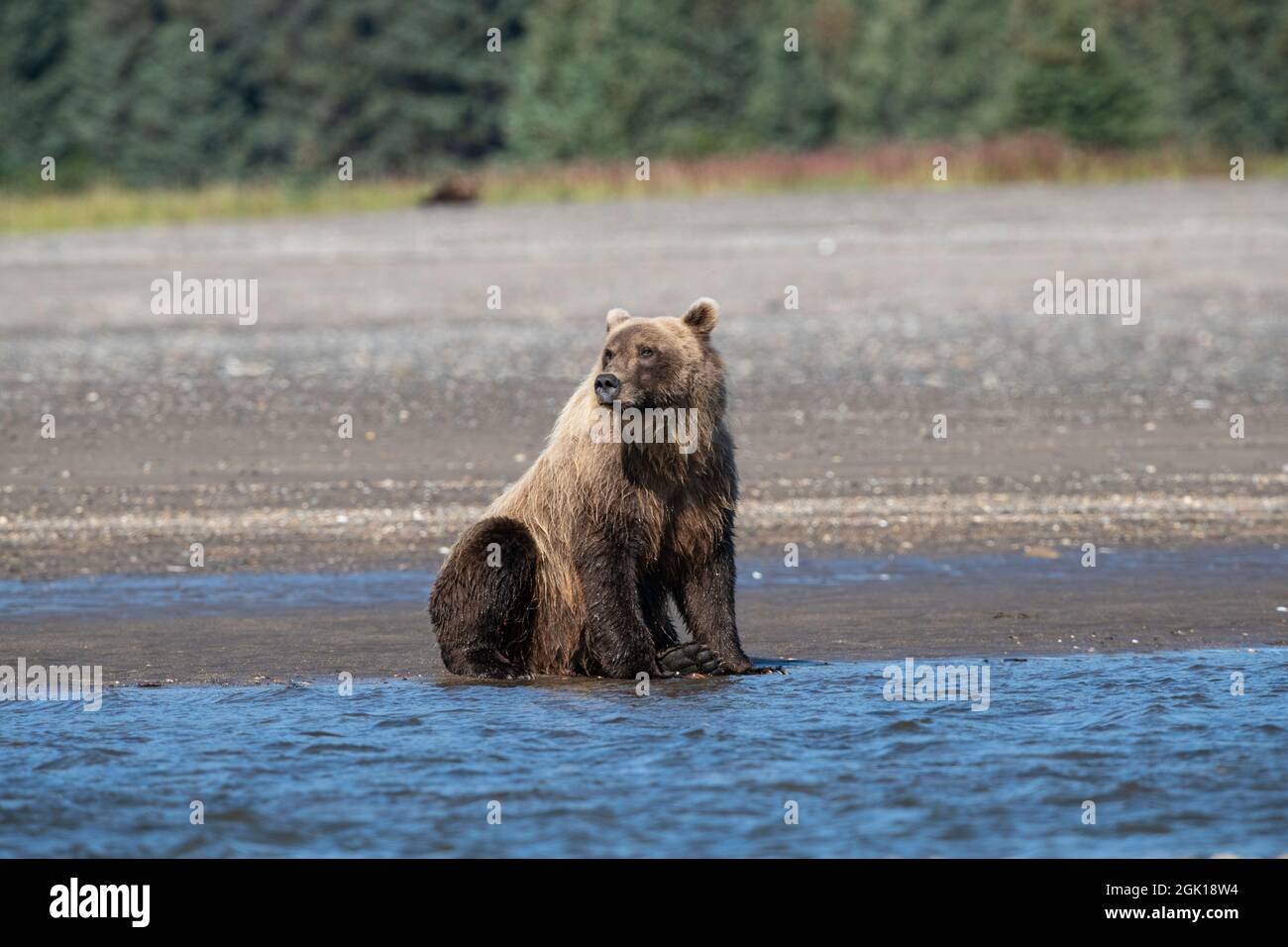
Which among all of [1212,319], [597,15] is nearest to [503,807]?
[1212,319]

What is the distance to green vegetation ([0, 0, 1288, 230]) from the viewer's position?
147ft

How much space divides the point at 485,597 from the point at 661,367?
3.67 ft

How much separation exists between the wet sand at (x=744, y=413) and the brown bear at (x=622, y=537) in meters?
0.81

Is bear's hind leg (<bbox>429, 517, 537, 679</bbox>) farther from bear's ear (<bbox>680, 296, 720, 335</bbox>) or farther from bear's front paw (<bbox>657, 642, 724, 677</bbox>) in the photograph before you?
bear's ear (<bbox>680, 296, 720, 335</bbox>)

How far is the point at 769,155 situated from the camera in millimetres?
37031

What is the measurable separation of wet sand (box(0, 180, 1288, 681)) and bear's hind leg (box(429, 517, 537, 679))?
2.01 feet

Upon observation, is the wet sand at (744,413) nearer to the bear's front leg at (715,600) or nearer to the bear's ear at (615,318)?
the bear's front leg at (715,600)

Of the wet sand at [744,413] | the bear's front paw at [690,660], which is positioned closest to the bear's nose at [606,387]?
the bear's front paw at [690,660]

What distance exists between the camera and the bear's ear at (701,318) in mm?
7656

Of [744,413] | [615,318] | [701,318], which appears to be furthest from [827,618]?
[744,413]

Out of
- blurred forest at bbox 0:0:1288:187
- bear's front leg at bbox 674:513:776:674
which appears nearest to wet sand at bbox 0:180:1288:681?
bear's front leg at bbox 674:513:776:674

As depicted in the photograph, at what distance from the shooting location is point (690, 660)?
761 centimetres

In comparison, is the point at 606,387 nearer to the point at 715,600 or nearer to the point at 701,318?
the point at 701,318
